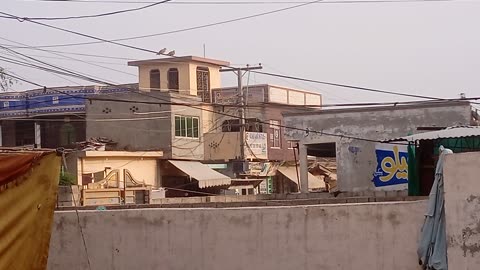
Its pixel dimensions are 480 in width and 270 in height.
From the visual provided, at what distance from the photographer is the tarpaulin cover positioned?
24.4 ft

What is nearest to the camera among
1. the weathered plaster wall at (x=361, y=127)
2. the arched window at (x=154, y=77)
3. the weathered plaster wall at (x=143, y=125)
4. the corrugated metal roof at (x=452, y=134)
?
the corrugated metal roof at (x=452, y=134)

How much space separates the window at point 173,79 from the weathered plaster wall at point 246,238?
34.1 metres

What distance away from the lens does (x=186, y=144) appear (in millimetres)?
35750

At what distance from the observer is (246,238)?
32.9ft

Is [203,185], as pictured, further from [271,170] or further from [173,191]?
[271,170]

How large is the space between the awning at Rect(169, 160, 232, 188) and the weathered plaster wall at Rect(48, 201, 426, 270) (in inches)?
809

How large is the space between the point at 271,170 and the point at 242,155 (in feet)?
8.96

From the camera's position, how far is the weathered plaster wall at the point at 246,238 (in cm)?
949

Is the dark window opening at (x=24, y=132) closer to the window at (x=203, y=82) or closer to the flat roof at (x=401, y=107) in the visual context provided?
the window at (x=203, y=82)

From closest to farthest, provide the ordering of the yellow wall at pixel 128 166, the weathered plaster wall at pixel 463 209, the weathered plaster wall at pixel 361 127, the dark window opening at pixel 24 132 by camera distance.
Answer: the weathered plaster wall at pixel 463 209 → the weathered plaster wall at pixel 361 127 → the yellow wall at pixel 128 166 → the dark window opening at pixel 24 132

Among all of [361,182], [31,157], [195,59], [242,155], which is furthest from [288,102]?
[31,157]

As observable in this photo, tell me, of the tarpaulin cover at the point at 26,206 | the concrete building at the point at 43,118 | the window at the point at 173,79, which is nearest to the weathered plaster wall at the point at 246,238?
the tarpaulin cover at the point at 26,206

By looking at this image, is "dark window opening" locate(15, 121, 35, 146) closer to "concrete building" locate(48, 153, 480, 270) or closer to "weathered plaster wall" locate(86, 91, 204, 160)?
"weathered plaster wall" locate(86, 91, 204, 160)

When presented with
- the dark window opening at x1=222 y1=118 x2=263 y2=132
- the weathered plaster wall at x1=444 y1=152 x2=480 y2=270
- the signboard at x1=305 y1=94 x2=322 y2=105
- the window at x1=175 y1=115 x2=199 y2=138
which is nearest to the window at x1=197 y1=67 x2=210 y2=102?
the dark window opening at x1=222 y1=118 x2=263 y2=132
